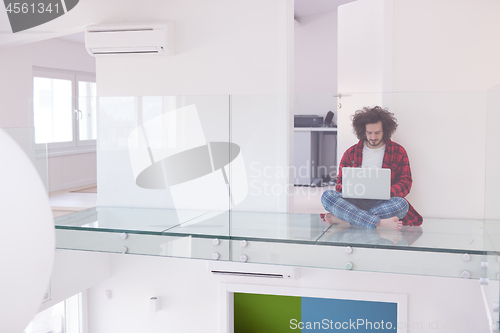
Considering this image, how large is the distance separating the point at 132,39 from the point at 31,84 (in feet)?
8.85

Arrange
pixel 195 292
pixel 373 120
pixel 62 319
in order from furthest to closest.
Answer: pixel 62 319 < pixel 195 292 < pixel 373 120

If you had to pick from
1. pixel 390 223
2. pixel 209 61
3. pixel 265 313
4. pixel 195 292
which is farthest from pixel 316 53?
pixel 390 223

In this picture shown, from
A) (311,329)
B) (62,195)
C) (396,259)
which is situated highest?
(62,195)

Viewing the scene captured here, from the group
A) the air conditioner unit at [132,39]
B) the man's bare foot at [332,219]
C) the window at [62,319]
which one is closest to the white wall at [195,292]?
the window at [62,319]

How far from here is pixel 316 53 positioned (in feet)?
24.6

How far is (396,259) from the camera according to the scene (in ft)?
9.46

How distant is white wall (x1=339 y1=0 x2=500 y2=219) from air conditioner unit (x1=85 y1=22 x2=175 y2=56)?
1455mm

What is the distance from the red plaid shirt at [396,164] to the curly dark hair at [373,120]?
0.19 ft

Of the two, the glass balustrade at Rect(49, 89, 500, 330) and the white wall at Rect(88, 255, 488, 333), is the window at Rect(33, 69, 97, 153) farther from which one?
the white wall at Rect(88, 255, 488, 333)

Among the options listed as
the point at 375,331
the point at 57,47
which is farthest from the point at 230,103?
the point at 57,47

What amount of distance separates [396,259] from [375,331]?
2.65 meters

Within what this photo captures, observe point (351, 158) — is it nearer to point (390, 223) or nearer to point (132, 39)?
point (390, 223)

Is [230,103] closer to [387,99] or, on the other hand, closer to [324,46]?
[387,99]

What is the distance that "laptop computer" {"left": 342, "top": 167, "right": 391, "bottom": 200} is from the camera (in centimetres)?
299
